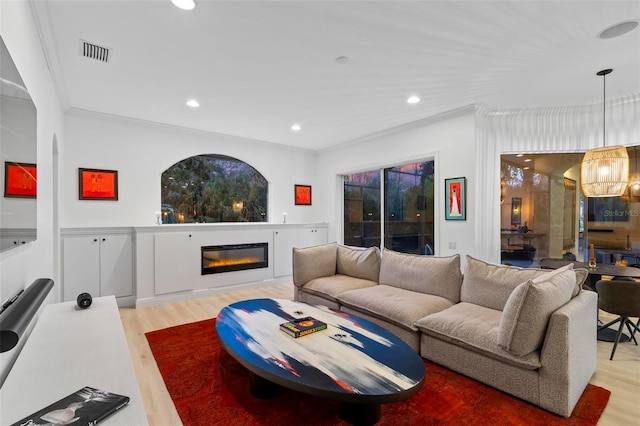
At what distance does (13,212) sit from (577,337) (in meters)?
3.25

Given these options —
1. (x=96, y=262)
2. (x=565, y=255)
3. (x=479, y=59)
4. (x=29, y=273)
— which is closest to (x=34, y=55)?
(x=29, y=273)

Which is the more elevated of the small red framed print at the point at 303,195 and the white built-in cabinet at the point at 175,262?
the small red framed print at the point at 303,195

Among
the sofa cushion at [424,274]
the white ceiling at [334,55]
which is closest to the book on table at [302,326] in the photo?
the sofa cushion at [424,274]

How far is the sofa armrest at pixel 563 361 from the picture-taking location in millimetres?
1935

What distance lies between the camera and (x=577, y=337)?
2076 mm

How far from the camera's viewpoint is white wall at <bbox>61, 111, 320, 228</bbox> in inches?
168

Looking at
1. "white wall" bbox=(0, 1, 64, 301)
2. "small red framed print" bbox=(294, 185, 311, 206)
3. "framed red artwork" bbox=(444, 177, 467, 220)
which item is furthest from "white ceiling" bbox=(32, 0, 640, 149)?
"small red framed print" bbox=(294, 185, 311, 206)

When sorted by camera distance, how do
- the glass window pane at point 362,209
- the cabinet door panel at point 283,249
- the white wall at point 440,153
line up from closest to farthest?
1. the white wall at point 440,153
2. the cabinet door panel at point 283,249
3. the glass window pane at point 362,209

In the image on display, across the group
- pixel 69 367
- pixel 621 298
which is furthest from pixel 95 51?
pixel 621 298

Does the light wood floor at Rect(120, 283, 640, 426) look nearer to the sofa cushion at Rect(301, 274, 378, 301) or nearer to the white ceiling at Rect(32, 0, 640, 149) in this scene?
the sofa cushion at Rect(301, 274, 378, 301)

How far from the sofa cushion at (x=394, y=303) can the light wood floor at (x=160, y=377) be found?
1233 millimetres

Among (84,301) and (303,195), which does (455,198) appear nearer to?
(303,195)

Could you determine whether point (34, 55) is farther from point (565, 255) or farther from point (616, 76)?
point (565, 255)

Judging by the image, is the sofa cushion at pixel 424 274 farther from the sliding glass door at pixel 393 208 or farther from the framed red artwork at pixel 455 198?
the sliding glass door at pixel 393 208
